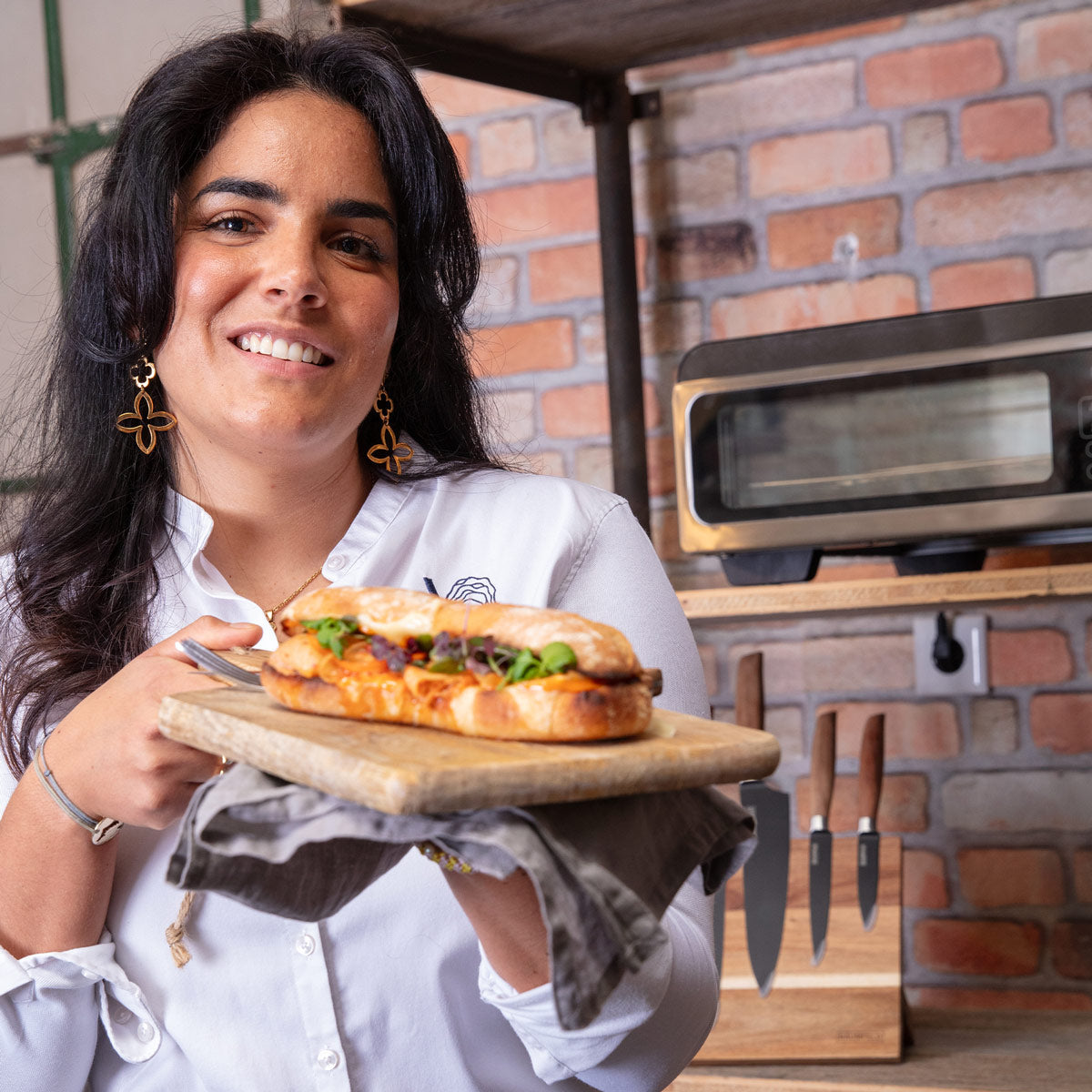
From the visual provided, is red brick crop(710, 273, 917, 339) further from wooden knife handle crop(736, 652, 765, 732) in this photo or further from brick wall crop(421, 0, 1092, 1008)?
wooden knife handle crop(736, 652, 765, 732)

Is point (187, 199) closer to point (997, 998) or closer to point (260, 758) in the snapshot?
point (260, 758)

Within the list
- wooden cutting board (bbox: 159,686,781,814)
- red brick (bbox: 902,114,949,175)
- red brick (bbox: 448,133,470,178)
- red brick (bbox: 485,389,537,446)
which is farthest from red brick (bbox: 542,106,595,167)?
wooden cutting board (bbox: 159,686,781,814)

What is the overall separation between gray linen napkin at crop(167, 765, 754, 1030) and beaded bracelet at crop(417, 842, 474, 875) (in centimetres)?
1

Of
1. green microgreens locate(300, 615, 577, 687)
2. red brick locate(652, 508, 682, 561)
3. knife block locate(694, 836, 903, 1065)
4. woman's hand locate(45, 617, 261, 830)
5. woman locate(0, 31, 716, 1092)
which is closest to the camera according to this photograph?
green microgreens locate(300, 615, 577, 687)

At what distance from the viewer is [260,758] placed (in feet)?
2.11

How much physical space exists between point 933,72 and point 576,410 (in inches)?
26.6

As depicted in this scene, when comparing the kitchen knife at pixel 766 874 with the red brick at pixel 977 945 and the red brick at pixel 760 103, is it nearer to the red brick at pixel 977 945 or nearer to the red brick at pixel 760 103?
the red brick at pixel 977 945

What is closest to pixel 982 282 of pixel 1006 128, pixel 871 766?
pixel 1006 128

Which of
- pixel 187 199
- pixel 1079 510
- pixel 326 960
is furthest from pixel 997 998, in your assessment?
pixel 187 199

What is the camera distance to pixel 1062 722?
5.65 ft

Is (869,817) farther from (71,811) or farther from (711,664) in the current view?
(71,811)

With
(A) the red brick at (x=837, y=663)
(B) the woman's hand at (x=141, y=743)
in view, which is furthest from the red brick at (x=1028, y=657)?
(B) the woman's hand at (x=141, y=743)

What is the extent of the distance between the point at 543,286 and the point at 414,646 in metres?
1.36

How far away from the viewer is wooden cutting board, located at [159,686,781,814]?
22.5 inches
